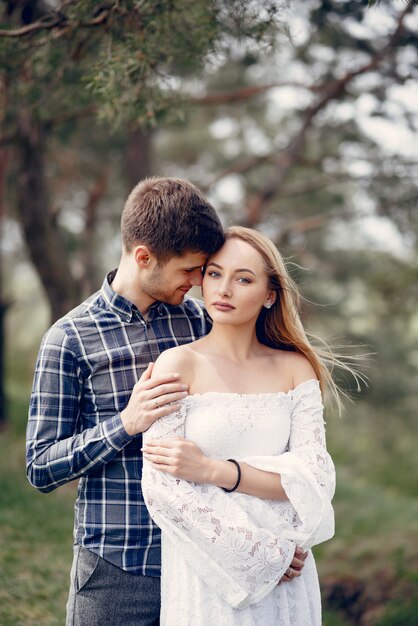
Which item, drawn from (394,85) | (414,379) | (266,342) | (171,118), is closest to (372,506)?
(414,379)

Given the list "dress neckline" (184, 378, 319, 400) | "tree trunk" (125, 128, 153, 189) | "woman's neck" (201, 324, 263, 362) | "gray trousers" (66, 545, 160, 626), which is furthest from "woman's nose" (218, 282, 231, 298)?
"tree trunk" (125, 128, 153, 189)

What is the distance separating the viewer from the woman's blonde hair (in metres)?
2.57

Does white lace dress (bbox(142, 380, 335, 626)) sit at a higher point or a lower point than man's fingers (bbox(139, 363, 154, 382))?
lower

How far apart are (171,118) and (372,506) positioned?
5.60 meters

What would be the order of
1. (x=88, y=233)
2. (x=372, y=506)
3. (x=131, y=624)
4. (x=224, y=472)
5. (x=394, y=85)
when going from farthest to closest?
(x=88, y=233), (x=372, y=506), (x=394, y=85), (x=131, y=624), (x=224, y=472)

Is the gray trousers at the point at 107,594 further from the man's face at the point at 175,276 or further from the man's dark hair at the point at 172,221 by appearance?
the man's dark hair at the point at 172,221

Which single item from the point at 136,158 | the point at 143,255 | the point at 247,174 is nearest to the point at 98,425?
the point at 143,255

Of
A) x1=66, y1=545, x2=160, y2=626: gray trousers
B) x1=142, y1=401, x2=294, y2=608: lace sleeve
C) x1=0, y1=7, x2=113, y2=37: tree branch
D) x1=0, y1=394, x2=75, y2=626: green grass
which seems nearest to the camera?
x1=142, y1=401, x2=294, y2=608: lace sleeve

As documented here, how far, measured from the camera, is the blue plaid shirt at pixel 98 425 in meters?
2.40

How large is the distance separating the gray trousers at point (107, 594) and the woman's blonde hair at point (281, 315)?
0.94 m

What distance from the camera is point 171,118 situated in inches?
171

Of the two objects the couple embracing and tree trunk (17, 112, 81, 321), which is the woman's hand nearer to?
the couple embracing

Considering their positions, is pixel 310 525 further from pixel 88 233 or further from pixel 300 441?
pixel 88 233

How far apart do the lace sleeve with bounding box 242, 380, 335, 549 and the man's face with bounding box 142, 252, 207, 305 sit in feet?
2.15
